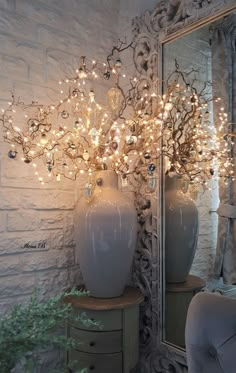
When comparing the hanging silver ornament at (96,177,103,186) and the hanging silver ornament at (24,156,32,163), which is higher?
the hanging silver ornament at (24,156,32,163)

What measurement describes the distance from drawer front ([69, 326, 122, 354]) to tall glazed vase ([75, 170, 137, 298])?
163 mm

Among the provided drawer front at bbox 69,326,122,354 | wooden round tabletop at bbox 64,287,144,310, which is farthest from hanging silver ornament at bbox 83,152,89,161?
drawer front at bbox 69,326,122,354

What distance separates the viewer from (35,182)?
1700 millimetres

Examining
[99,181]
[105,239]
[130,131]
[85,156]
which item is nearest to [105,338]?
[105,239]

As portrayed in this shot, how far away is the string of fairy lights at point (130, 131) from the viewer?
1.56 meters

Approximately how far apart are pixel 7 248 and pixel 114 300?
548 millimetres

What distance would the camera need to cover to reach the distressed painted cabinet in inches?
58.1

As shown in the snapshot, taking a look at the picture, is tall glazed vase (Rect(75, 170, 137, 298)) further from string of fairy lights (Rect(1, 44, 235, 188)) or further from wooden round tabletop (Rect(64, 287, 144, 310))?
string of fairy lights (Rect(1, 44, 235, 188))

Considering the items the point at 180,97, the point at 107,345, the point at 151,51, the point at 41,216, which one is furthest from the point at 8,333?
the point at 151,51

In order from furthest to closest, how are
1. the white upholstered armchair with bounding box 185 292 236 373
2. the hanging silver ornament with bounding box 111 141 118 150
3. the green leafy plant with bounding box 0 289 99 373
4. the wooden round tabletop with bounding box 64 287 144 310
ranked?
the hanging silver ornament with bounding box 111 141 118 150
the wooden round tabletop with bounding box 64 287 144 310
the white upholstered armchair with bounding box 185 292 236 373
the green leafy plant with bounding box 0 289 99 373

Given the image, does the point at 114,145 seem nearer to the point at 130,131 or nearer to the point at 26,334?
the point at 130,131

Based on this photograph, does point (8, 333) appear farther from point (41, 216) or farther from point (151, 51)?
point (151, 51)

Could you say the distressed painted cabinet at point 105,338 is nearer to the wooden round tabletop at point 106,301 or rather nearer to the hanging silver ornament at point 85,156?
the wooden round tabletop at point 106,301

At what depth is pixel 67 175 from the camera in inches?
71.9
